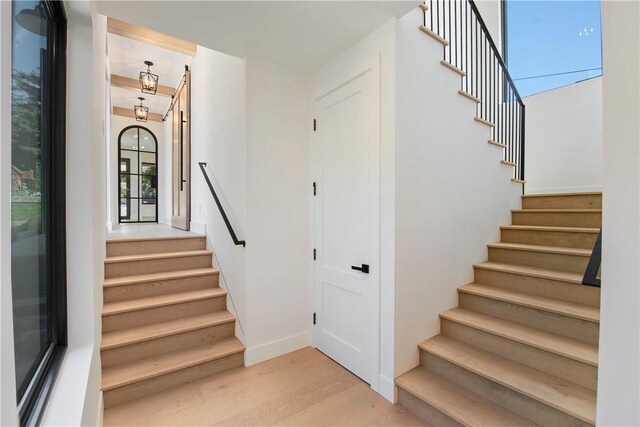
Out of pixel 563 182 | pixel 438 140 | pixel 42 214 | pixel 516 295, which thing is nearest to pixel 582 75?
pixel 563 182

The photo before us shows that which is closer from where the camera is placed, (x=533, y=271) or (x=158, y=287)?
(x=533, y=271)

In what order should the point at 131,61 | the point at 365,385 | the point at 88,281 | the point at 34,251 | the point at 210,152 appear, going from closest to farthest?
the point at 34,251, the point at 88,281, the point at 365,385, the point at 210,152, the point at 131,61

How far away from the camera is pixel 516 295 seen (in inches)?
90.0

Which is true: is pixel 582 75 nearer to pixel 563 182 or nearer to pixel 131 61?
pixel 563 182

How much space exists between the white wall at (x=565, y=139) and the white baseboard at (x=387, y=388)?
3.81 meters

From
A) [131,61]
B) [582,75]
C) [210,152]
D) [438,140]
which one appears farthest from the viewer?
[131,61]

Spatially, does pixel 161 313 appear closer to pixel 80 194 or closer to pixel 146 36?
pixel 80 194

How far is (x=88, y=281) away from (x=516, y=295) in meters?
2.86

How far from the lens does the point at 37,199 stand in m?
Result: 1.10

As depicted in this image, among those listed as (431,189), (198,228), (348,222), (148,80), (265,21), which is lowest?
(198,228)

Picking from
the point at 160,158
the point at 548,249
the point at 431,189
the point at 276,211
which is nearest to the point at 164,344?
the point at 276,211

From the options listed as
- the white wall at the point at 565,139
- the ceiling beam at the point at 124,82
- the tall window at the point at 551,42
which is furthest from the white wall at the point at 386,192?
the ceiling beam at the point at 124,82

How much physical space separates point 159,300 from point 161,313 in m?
0.12

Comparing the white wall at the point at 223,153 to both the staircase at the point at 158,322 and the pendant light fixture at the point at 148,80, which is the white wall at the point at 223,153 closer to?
the staircase at the point at 158,322
